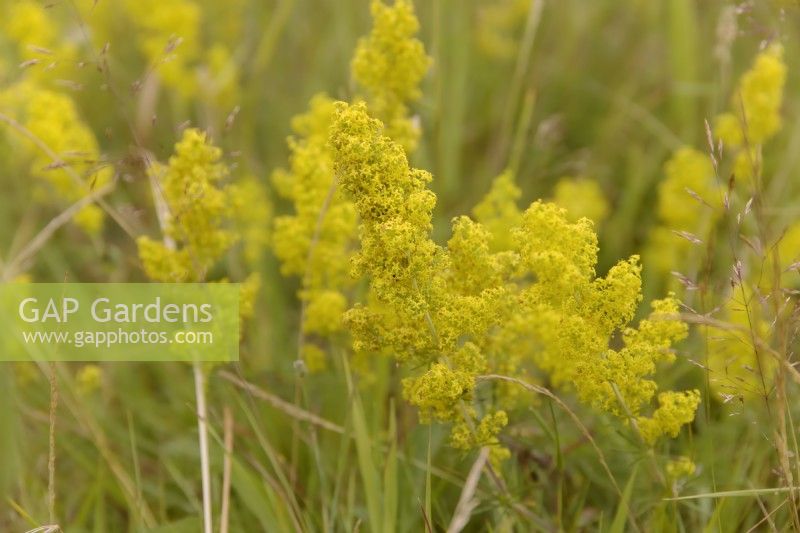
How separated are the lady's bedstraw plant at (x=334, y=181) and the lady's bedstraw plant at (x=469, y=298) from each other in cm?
52

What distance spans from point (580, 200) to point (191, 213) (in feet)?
5.66

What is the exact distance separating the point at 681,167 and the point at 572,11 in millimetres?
1899

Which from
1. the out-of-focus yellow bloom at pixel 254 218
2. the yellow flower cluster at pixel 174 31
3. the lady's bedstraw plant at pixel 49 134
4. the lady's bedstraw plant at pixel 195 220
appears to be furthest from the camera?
the yellow flower cluster at pixel 174 31

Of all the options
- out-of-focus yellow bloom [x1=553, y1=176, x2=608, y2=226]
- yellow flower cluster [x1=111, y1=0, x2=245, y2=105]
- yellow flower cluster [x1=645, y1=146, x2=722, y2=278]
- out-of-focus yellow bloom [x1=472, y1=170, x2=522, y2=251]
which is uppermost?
Answer: yellow flower cluster [x1=111, y1=0, x2=245, y2=105]

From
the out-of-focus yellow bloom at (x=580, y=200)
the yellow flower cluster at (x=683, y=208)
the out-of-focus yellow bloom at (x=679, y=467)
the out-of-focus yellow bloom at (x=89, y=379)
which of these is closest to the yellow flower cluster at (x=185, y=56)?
the out-of-focus yellow bloom at (x=89, y=379)

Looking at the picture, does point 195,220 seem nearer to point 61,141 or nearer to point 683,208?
point 61,141

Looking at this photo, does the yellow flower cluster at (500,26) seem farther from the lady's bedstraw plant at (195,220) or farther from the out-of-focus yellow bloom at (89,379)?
the out-of-focus yellow bloom at (89,379)

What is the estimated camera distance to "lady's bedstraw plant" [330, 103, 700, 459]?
1.82 meters

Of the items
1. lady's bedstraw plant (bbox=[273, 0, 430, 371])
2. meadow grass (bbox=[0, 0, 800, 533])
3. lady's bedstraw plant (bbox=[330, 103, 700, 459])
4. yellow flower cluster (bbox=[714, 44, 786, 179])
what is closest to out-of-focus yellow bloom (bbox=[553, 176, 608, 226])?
meadow grass (bbox=[0, 0, 800, 533])

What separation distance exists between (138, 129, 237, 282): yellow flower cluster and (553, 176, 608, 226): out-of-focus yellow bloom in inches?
59.3

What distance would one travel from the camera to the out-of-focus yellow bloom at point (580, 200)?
3469 mm

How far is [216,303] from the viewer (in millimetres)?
2363

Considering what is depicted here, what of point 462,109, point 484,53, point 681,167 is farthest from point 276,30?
point 681,167

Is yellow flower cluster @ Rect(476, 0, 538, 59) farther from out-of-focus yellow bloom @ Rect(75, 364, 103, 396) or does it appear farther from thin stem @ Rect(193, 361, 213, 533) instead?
thin stem @ Rect(193, 361, 213, 533)
